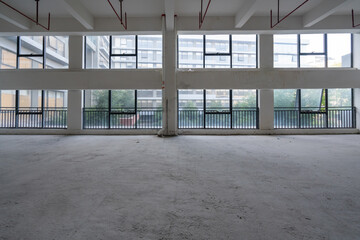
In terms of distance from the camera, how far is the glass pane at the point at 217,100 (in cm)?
746

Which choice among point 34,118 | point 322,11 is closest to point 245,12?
point 322,11

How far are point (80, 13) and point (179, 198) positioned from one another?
6728 mm

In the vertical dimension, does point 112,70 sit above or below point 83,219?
above

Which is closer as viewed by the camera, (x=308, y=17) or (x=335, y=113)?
(x=308, y=17)

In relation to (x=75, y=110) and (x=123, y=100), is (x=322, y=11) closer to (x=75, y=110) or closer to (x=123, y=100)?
(x=123, y=100)

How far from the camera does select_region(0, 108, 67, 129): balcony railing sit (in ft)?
24.5

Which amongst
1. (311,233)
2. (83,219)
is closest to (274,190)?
(311,233)

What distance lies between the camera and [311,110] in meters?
7.47

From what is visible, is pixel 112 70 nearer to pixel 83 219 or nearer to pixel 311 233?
pixel 83 219

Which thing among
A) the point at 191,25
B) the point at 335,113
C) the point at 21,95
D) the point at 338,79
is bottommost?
the point at 335,113

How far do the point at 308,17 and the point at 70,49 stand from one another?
9.16 meters

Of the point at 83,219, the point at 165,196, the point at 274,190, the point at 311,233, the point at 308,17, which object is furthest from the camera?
the point at 308,17

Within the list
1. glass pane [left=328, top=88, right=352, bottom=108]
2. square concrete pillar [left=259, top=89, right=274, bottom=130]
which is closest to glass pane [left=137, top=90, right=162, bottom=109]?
square concrete pillar [left=259, top=89, right=274, bottom=130]

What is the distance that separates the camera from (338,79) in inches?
280
